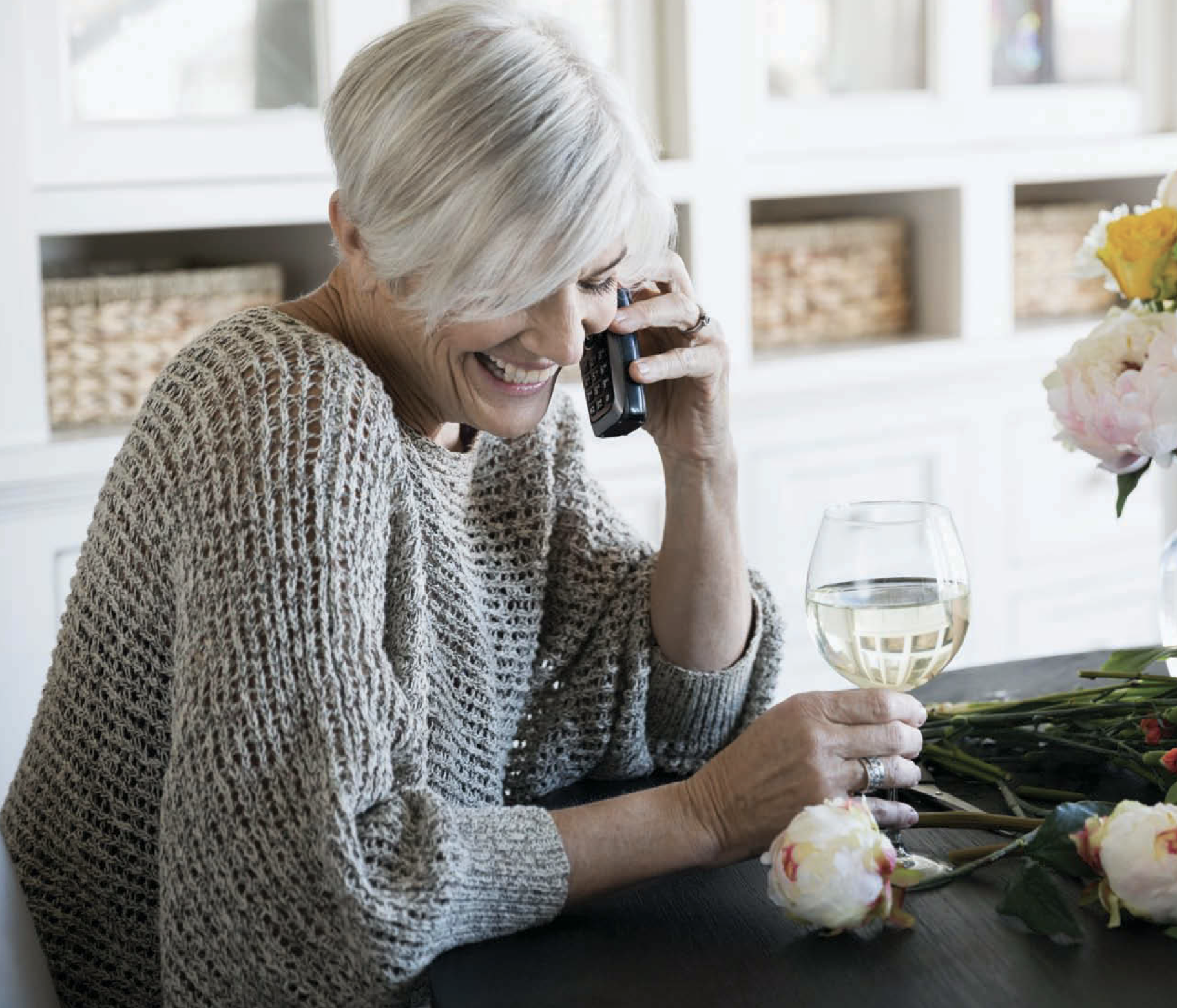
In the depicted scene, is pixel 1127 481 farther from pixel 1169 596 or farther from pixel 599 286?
pixel 599 286

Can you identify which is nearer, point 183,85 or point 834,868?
Result: point 834,868

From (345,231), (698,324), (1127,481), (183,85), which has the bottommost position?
(1127,481)

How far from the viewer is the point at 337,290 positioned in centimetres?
127

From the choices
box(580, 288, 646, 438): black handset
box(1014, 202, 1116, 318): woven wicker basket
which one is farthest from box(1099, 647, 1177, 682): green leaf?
box(1014, 202, 1116, 318): woven wicker basket

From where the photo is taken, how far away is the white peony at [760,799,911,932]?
0.86 metres

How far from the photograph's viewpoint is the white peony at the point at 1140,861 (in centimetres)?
86

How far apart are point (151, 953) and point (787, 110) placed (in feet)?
5.86

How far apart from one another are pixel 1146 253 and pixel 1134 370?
93 mm

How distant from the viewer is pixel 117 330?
2115 millimetres

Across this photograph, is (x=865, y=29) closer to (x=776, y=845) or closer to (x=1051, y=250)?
(x=1051, y=250)

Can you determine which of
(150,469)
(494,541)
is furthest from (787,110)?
(150,469)

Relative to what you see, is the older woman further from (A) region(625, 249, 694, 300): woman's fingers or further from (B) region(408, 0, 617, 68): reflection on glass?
(B) region(408, 0, 617, 68): reflection on glass

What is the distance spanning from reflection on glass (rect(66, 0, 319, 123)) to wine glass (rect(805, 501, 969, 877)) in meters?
1.38

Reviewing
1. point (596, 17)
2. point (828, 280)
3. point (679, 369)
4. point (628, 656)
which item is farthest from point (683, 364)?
point (828, 280)
